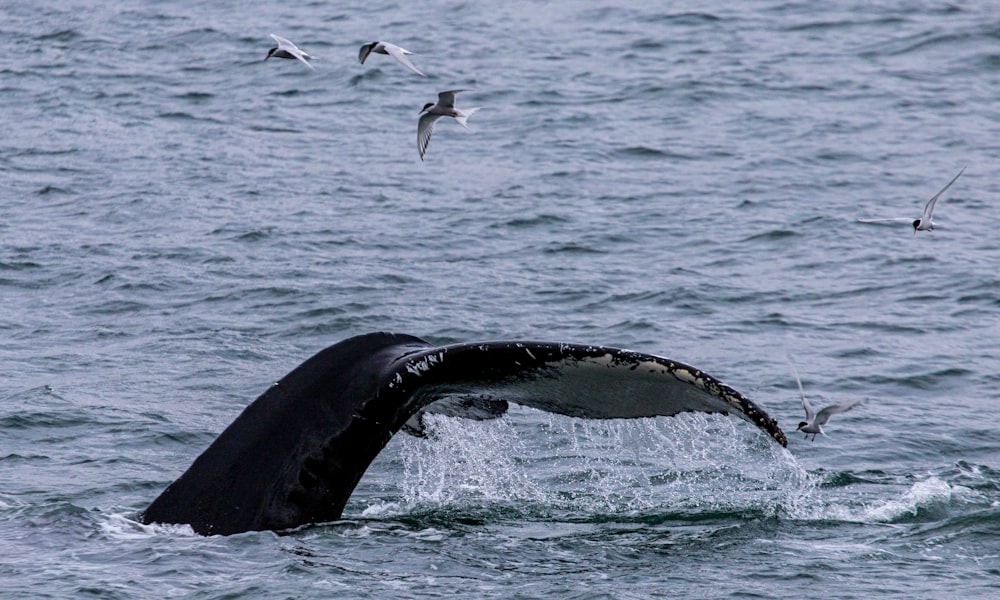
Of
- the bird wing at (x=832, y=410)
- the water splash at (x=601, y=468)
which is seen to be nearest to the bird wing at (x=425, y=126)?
the water splash at (x=601, y=468)

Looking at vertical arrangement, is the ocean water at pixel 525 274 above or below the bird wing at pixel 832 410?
below

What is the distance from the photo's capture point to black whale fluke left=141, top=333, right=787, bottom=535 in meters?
6.22

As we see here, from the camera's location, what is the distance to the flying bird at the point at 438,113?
38.4ft

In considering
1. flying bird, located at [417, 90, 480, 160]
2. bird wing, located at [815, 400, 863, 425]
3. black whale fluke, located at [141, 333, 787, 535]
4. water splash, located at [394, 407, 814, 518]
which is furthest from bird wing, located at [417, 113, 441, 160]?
black whale fluke, located at [141, 333, 787, 535]

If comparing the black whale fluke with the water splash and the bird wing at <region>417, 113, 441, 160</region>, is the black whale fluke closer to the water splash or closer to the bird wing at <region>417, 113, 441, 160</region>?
the water splash

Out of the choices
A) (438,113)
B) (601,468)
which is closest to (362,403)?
(601,468)

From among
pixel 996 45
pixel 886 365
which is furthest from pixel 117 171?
pixel 996 45

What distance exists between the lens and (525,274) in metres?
14.7

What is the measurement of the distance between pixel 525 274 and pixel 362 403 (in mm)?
8366

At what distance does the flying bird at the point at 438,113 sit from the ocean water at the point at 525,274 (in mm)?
1627

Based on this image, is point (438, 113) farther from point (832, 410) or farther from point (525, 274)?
point (832, 410)

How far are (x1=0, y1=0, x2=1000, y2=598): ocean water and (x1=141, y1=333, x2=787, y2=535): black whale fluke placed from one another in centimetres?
39

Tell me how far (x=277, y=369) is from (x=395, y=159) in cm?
802

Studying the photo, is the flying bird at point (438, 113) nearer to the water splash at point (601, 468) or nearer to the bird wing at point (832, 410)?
the water splash at point (601, 468)
